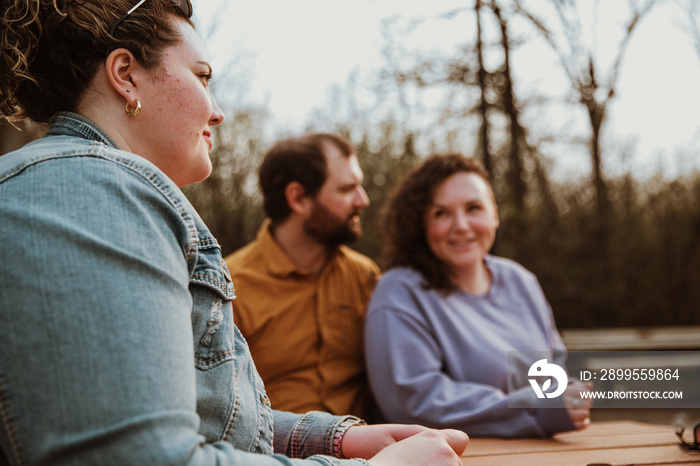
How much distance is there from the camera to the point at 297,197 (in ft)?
9.51

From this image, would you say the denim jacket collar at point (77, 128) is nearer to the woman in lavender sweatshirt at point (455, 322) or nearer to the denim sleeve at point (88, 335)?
the denim sleeve at point (88, 335)

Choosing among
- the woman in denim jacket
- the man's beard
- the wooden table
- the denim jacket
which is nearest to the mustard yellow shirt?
the man's beard

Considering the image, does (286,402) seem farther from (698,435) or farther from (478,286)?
(698,435)

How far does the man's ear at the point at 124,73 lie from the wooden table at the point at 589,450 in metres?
1.19

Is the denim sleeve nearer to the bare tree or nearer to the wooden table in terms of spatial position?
the wooden table

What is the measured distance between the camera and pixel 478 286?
2623 mm

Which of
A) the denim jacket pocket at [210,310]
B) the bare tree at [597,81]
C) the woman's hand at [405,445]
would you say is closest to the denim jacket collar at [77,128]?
the denim jacket pocket at [210,310]

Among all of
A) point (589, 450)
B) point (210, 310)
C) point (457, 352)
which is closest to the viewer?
point (210, 310)

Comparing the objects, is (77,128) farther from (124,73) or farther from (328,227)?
(328,227)

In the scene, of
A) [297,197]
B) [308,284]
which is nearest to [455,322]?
[308,284]

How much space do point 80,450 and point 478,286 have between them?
2137 millimetres

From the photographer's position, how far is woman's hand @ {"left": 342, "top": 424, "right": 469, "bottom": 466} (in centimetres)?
100

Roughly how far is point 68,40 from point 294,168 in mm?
1960

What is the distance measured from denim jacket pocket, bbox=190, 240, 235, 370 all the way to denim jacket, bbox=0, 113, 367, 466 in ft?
0.34
